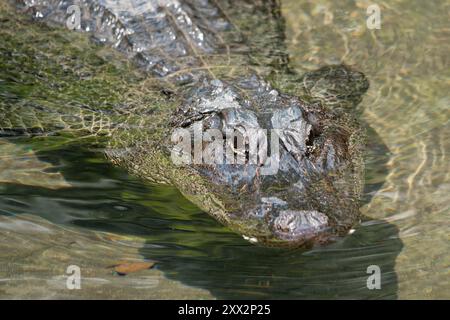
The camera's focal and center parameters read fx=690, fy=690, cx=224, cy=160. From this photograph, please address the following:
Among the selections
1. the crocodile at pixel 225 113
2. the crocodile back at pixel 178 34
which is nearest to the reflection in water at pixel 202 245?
the crocodile at pixel 225 113

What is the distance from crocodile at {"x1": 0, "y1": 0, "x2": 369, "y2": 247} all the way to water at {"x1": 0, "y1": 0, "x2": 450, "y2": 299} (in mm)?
186

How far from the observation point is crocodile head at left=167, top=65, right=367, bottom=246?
3.40 m

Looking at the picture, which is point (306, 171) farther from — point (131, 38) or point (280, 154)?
point (131, 38)

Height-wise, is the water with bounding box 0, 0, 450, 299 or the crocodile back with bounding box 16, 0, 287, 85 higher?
the crocodile back with bounding box 16, 0, 287, 85

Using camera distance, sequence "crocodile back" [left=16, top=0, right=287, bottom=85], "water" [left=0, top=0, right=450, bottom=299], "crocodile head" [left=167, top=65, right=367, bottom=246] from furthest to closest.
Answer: "crocodile back" [left=16, top=0, right=287, bottom=85]
"water" [left=0, top=0, right=450, bottom=299]
"crocodile head" [left=167, top=65, right=367, bottom=246]

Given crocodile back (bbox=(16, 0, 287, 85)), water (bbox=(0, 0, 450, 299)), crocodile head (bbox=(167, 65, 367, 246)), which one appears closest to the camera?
crocodile head (bbox=(167, 65, 367, 246))

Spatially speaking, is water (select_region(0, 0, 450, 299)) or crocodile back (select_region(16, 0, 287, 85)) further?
crocodile back (select_region(16, 0, 287, 85))

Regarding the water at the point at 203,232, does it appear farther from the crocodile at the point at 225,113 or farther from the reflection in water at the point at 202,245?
the crocodile at the point at 225,113

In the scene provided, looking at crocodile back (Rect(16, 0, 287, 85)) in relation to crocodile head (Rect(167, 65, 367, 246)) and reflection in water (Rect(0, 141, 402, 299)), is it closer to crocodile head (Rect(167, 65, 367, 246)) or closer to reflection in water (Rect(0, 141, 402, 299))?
crocodile head (Rect(167, 65, 367, 246))

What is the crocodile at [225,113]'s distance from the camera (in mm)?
3594

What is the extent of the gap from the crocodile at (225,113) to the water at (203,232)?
186 millimetres

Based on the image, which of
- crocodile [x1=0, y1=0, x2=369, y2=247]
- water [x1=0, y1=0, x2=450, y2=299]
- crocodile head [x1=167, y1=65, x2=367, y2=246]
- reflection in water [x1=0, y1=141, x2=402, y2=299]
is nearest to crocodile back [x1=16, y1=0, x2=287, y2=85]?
crocodile [x1=0, y1=0, x2=369, y2=247]
